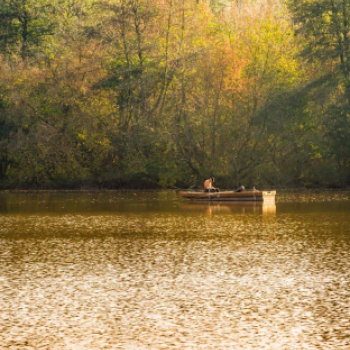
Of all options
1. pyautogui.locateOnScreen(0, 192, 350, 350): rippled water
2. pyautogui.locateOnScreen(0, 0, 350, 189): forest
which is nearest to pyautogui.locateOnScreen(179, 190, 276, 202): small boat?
pyautogui.locateOnScreen(0, 0, 350, 189): forest

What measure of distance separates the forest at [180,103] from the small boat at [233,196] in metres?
11.7

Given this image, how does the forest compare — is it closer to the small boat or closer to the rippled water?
the small boat

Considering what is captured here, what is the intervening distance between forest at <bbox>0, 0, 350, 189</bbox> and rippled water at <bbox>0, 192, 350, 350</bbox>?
28072mm

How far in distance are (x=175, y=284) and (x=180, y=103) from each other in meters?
45.7

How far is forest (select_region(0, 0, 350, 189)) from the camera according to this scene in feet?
193

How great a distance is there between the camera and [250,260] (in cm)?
1903

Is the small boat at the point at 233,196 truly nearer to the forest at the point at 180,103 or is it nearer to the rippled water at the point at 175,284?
the forest at the point at 180,103

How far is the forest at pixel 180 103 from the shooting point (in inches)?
2322

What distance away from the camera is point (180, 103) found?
2382 inches

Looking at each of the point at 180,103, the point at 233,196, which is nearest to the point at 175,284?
the point at 233,196

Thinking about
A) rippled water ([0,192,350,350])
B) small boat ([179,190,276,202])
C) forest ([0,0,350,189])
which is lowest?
rippled water ([0,192,350,350])

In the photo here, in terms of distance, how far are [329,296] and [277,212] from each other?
2249 cm

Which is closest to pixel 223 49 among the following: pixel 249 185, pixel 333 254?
pixel 249 185

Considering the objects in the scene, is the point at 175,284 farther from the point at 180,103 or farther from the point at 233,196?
the point at 180,103
